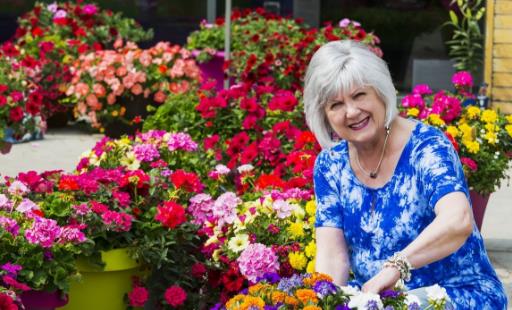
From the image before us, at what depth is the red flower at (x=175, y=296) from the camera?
4.18m

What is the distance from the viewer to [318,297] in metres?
2.80

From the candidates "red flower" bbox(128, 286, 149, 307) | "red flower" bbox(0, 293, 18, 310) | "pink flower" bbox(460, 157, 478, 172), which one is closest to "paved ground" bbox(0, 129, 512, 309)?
"pink flower" bbox(460, 157, 478, 172)

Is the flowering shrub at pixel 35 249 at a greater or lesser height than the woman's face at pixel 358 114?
lesser

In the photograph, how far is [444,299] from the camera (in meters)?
2.92

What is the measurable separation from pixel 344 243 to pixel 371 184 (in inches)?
8.2

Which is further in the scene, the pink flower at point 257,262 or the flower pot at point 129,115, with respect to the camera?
the flower pot at point 129,115

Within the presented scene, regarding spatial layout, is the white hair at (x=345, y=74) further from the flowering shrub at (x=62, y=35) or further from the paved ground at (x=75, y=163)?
the flowering shrub at (x=62, y=35)

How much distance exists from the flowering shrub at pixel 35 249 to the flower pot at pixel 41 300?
60 mm

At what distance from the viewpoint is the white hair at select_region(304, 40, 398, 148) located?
10.3 feet

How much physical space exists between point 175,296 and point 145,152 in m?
0.83

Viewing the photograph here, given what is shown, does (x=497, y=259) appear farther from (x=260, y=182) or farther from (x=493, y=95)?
(x=493, y=95)

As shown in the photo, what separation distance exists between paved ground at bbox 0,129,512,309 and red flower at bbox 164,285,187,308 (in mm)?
1417

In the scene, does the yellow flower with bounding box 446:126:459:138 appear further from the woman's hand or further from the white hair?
the woman's hand

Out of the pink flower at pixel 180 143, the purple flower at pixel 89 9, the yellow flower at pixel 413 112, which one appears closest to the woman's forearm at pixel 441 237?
the pink flower at pixel 180 143
